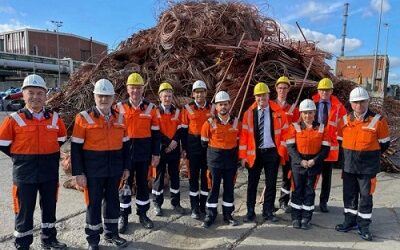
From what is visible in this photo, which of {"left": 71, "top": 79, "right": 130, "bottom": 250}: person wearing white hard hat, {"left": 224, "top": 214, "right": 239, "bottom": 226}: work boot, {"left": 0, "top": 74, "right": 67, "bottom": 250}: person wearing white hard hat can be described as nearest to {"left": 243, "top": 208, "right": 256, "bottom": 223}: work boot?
{"left": 224, "top": 214, "right": 239, "bottom": 226}: work boot

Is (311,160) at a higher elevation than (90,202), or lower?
higher

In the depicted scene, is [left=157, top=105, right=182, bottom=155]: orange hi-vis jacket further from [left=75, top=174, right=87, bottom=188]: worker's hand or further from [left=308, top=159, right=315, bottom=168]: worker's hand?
[left=308, top=159, right=315, bottom=168]: worker's hand

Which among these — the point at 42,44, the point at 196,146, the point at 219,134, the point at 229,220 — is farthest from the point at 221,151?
the point at 42,44

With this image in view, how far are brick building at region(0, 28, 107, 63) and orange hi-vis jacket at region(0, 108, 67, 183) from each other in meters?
86.5

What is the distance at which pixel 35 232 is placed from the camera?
5.02 m

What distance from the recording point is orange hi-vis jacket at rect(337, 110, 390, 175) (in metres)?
4.87

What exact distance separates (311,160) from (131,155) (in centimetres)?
251

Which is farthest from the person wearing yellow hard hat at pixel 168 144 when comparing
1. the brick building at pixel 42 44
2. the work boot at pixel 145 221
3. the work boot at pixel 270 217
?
the brick building at pixel 42 44

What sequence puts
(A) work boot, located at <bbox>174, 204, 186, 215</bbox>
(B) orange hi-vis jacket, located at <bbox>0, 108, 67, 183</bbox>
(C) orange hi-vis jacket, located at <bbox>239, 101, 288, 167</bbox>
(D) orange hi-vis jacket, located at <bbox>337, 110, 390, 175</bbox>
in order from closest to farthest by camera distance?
(B) orange hi-vis jacket, located at <bbox>0, 108, 67, 183</bbox> < (D) orange hi-vis jacket, located at <bbox>337, 110, 390, 175</bbox> < (C) orange hi-vis jacket, located at <bbox>239, 101, 288, 167</bbox> < (A) work boot, located at <bbox>174, 204, 186, 215</bbox>

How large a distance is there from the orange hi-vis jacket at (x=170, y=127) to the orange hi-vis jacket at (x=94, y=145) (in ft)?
4.26

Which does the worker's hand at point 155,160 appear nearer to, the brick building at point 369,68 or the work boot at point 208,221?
the work boot at point 208,221

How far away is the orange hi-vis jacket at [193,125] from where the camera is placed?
18.5 ft

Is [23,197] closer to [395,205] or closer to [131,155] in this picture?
[131,155]

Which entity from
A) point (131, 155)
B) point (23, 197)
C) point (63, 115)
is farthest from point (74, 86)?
point (23, 197)
